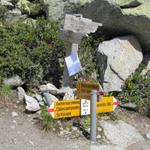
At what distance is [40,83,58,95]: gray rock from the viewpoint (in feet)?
28.2

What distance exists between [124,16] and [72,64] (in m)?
1.62

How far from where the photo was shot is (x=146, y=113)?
863 centimetres

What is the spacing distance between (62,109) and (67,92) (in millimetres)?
1133

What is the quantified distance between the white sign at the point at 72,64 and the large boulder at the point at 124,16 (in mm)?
1454

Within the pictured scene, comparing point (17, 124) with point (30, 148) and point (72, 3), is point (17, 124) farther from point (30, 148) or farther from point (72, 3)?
point (72, 3)

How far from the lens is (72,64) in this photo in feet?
27.8

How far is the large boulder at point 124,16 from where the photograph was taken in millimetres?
9094

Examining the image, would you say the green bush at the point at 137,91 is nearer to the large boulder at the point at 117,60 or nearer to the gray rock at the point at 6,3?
the large boulder at the point at 117,60

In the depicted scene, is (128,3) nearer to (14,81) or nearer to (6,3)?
(14,81)

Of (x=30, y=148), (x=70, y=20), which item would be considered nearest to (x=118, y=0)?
(x=70, y=20)

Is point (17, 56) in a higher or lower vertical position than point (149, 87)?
higher

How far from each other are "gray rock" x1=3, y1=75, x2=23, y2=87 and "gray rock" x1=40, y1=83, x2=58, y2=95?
451 mm

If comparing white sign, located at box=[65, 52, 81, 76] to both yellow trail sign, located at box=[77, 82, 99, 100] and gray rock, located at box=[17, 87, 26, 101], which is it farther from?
yellow trail sign, located at box=[77, 82, 99, 100]

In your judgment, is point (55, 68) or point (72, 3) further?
point (72, 3)
